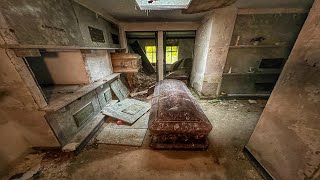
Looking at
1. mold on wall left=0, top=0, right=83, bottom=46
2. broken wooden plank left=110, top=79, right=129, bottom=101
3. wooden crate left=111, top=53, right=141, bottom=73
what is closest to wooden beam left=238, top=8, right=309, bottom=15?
wooden crate left=111, top=53, right=141, bottom=73

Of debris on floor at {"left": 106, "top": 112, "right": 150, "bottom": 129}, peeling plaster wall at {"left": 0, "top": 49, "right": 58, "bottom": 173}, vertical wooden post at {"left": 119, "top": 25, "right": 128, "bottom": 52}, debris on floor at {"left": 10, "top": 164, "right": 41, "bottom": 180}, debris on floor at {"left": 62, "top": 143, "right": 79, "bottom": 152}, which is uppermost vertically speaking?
vertical wooden post at {"left": 119, "top": 25, "right": 128, "bottom": 52}

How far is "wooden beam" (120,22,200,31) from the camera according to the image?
5168 millimetres

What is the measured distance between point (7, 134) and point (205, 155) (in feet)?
11.2

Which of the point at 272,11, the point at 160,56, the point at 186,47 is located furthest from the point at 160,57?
the point at 186,47

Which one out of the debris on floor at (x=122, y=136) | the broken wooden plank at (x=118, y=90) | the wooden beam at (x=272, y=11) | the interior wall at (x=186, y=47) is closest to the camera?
the debris on floor at (x=122, y=136)

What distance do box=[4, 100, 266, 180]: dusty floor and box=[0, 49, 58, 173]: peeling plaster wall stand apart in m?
0.22

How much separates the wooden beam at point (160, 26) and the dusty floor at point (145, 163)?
4362 millimetres

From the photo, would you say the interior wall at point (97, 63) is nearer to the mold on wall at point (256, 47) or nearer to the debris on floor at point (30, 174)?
the debris on floor at point (30, 174)

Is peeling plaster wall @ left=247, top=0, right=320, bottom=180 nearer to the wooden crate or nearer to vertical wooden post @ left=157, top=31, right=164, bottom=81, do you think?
the wooden crate

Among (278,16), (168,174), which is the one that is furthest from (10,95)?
(278,16)

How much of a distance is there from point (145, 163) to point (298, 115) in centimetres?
227

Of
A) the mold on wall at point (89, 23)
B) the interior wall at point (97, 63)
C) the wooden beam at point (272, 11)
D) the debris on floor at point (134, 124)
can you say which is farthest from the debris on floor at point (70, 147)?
the wooden beam at point (272, 11)

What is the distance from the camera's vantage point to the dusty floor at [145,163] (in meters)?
2.02

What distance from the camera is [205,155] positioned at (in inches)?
93.4
